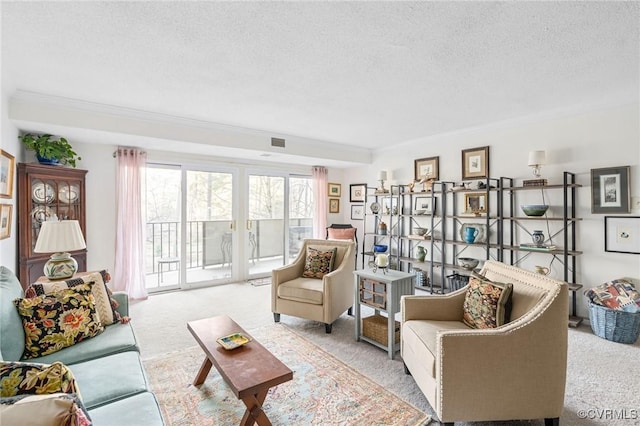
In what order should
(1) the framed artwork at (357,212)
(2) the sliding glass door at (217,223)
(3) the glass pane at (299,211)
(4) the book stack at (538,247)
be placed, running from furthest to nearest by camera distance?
(1) the framed artwork at (357,212), (3) the glass pane at (299,211), (2) the sliding glass door at (217,223), (4) the book stack at (538,247)

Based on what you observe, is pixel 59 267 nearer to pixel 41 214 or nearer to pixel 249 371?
pixel 41 214

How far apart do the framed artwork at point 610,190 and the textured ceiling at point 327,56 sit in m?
0.72

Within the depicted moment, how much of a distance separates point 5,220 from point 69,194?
35.8 inches

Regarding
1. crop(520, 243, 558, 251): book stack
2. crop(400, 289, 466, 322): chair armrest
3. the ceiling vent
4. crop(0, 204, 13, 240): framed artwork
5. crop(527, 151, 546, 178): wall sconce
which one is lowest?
crop(400, 289, 466, 322): chair armrest

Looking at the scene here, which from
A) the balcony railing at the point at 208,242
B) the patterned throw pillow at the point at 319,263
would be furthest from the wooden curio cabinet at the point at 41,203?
the patterned throw pillow at the point at 319,263

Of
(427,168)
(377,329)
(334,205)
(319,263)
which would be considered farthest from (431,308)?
(334,205)

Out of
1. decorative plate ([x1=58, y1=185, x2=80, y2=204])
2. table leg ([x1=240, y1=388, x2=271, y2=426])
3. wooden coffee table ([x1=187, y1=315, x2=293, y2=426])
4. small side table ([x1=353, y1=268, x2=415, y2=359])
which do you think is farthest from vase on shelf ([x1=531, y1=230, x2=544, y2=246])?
decorative plate ([x1=58, y1=185, x2=80, y2=204])

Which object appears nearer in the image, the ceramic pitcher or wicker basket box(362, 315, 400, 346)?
wicker basket box(362, 315, 400, 346)

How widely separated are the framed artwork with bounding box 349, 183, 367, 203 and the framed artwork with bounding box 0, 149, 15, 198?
492 centimetres

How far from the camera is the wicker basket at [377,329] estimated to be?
2.78 meters

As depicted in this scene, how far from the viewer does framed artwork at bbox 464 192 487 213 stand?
4410 mm

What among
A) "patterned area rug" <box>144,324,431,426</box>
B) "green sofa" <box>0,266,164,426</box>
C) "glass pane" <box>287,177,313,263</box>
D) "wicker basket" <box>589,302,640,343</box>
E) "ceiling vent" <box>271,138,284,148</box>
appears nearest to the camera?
"green sofa" <box>0,266,164,426</box>

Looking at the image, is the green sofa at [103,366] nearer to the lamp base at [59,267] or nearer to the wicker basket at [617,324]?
the lamp base at [59,267]

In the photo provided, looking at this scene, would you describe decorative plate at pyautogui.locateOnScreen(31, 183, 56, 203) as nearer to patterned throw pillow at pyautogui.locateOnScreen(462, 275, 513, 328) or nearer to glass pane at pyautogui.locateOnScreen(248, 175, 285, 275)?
glass pane at pyautogui.locateOnScreen(248, 175, 285, 275)
